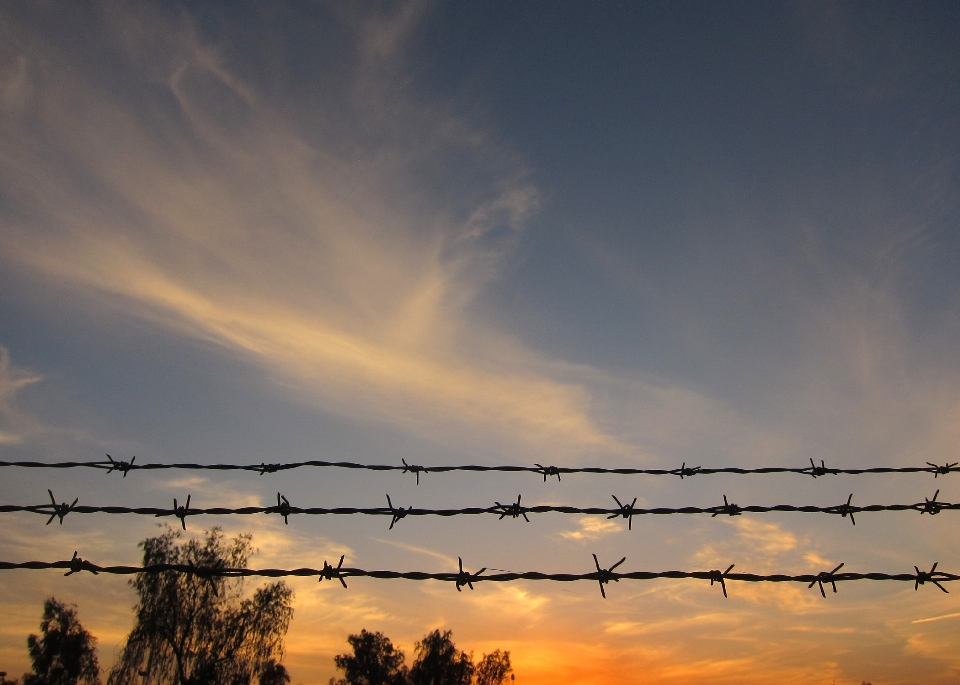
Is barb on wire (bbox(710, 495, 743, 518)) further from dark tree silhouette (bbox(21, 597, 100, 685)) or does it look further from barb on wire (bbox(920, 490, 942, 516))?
dark tree silhouette (bbox(21, 597, 100, 685))

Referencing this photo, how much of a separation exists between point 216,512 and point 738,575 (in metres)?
2.87

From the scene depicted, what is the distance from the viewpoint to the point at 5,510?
3.26 metres

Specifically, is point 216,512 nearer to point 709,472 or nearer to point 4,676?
point 709,472

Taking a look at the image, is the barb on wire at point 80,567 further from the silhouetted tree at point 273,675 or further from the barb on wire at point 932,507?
the silhouetted tree at point 273,675

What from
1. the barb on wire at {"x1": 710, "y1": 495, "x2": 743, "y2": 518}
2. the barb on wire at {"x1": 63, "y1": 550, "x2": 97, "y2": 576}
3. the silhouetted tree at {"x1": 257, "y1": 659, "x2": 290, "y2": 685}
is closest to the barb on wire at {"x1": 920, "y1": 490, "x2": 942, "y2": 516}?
the barb on wire at {"x1": 710, "y1": 495, "x2": 743, "y2": 518}

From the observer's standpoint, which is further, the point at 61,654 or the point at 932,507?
the point at 61,654

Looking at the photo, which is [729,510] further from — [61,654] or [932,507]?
[61,654]

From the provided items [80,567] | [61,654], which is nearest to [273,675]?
[61,654]

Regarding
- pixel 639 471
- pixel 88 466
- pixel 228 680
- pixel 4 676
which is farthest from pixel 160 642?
pixel 4 676

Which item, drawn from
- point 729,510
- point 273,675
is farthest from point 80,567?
point 273,675

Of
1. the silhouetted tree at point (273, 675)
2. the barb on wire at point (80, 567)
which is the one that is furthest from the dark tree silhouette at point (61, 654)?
the barb on wire at point (80, 567)

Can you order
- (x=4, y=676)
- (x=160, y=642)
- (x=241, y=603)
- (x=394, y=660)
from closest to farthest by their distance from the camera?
(x=160, y=642), (x=241, y=603), (x=394, y=660), (x=4, y=676)

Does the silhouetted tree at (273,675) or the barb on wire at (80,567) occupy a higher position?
the barb on wire at (80,567)

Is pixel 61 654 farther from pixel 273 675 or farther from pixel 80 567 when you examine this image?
pixel 80 567
